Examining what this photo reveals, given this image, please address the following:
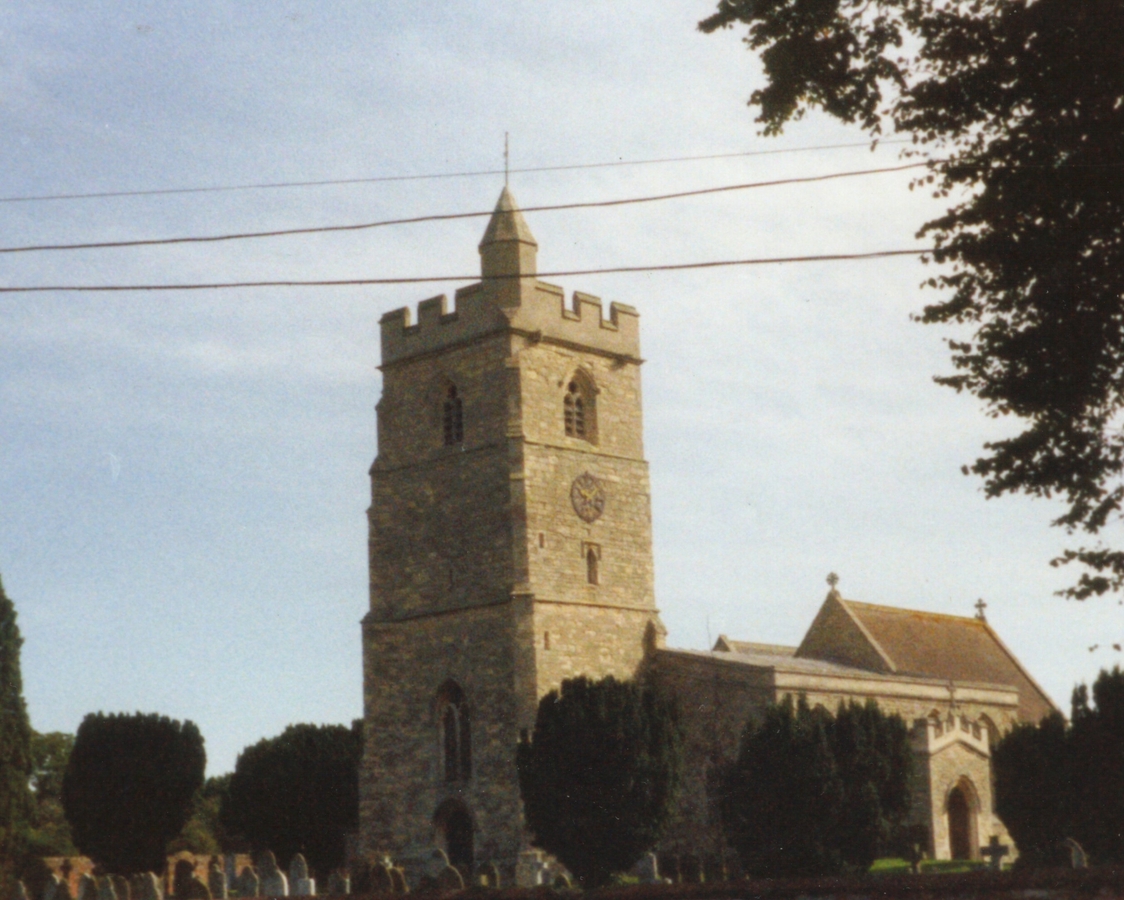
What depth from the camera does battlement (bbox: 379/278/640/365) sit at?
142 feet

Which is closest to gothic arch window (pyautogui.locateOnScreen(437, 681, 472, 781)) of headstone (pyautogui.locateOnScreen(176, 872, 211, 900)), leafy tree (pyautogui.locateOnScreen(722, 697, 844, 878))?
leafy tree (pyautogui.locateOnScreen(722, 697, 844, 878))

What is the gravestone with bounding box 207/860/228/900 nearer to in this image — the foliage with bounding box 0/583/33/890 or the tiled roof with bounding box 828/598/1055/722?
the foliage with bounding box 0/583/33/890

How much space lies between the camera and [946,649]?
51844 mm

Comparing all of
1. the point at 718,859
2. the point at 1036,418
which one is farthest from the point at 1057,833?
the point at 1036,418

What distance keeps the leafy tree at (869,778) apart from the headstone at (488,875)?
7076 millimetres

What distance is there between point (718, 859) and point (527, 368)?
12650mm

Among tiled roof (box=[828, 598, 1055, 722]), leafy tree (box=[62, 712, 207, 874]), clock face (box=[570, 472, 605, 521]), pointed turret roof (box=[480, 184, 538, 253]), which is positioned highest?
pointed turret roof (box=[480, 184, 538, 253])

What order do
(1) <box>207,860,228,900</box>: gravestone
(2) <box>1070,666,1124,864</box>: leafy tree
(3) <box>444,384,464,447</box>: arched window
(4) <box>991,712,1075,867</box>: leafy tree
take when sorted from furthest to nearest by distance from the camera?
(3) <box>444,384,464,447</box>: arched window < (4) <box>991,712,1075,867</box>: leafy tree < (2) <box>1070,666,1124,864</box>: leafy tree < (1) <box>207,860,228,900</box>: gravestone

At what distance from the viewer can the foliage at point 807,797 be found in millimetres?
33531

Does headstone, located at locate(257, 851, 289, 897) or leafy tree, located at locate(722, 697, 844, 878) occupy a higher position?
leafy tree, located at locate(722, 697, 844, 878)

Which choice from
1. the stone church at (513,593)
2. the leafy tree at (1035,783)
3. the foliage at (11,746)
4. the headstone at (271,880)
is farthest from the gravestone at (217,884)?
the leafy tree at (1035,783)

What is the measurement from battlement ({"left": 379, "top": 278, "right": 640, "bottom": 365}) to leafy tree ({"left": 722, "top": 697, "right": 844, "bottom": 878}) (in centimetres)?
1292

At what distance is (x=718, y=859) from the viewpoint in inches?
1553

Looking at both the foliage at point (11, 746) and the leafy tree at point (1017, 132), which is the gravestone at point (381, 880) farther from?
the leafy tree at point (1017, 132)
